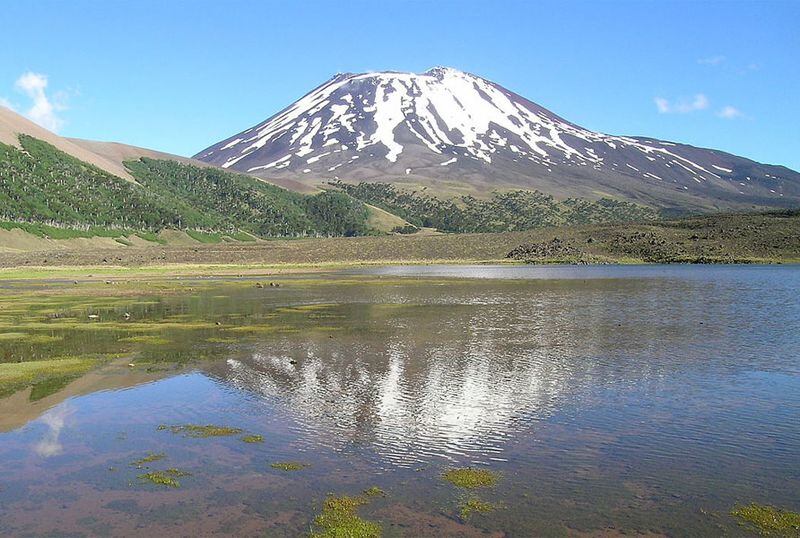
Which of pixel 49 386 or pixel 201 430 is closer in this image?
pixel 201 430

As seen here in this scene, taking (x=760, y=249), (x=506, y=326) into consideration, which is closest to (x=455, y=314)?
(x=506, y=326)

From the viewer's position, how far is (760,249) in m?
113

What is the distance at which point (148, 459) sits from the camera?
13.7m

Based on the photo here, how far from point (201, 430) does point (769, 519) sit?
12008mm

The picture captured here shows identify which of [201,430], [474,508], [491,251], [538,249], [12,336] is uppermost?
[538,249]

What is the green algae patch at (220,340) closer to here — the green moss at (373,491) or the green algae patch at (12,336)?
the green algae patch at (12,336)

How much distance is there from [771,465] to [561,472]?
4.17 m

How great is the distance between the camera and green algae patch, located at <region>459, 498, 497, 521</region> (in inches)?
425

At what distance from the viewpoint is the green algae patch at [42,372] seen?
2039 centimetres

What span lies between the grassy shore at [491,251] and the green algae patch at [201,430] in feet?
271

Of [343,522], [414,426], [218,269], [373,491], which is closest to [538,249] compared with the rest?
[218,269]

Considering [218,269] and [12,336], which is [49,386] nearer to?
[12,336]

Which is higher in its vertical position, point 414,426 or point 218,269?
point 414,426

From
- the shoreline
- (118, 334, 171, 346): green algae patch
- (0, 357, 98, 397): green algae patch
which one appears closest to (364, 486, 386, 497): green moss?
(0, 357, 98, 397): green algae patch
